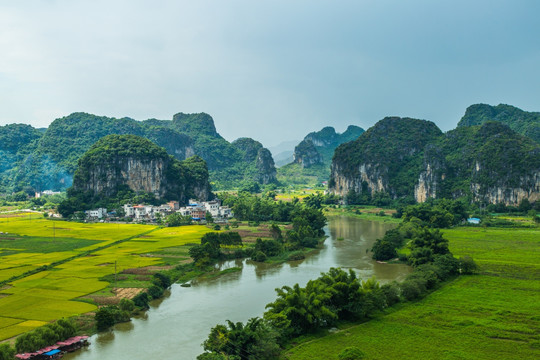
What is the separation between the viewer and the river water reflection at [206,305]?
16.2 meters

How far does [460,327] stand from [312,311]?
5.50 meters

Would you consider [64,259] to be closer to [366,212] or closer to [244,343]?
[244,343]

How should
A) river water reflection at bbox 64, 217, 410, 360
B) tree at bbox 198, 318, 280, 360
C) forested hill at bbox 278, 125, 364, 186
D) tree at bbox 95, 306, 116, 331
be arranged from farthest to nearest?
1. forested hill at bbox 278, 125, 364, 186
2. tree at bbox 95, 306, 116, 331
3. river water reflection at bbox 64, 217, 410, 360
4. tree at bbox 198, 318, 280, 360

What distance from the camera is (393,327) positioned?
17016mm

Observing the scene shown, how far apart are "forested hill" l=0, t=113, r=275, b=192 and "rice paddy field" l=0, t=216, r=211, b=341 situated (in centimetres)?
3299

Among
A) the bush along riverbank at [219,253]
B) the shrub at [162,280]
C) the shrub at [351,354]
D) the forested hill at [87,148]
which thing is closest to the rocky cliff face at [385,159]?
the forested hill at [87,148]

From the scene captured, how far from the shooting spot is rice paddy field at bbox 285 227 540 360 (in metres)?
14.7

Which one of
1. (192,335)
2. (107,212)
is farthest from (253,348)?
(107,212)

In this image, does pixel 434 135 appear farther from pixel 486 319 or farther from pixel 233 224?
pixel 486 319

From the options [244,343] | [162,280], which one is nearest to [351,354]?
[244,343]

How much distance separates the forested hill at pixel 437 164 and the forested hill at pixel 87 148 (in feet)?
113

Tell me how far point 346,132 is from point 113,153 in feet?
364

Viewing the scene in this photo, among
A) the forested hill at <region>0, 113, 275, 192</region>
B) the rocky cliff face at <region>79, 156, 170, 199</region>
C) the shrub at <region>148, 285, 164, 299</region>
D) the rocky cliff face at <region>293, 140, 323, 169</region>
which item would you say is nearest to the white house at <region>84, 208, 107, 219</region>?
the rocky cliff face at <region>79, 156, 170, 199</region>

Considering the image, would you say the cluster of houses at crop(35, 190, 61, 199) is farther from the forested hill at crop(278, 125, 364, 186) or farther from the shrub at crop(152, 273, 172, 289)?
the shrub at crop(152, 273, 172, 289)
